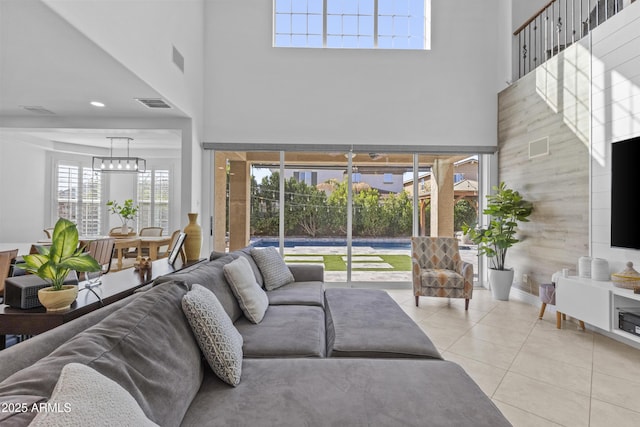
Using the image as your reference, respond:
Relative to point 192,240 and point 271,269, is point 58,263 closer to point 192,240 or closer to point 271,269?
point 192,240

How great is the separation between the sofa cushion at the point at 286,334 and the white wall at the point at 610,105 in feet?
9.89

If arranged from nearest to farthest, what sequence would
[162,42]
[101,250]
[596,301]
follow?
1. [596,301]
2. [162,42]
3. [101,250]

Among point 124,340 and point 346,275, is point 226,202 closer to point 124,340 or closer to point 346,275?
point 346,275

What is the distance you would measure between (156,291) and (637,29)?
14.6 feet

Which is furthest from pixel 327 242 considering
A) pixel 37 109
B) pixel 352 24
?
pixel 37 109

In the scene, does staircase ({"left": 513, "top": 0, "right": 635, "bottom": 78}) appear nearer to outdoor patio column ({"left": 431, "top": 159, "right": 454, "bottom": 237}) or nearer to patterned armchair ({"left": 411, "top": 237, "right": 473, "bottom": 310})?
outdoor patio column ({"left": 431, "top": 159, "right": 454, "bottom": 237})

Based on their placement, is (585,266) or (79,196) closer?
(585,266)

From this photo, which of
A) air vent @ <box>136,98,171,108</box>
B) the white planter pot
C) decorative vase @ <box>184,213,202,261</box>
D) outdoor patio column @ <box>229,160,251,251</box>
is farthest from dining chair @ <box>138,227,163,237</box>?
the white planter pot

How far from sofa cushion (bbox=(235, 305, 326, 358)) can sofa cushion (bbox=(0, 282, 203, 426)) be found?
1.56 feet

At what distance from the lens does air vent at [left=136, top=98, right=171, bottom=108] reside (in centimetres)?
379

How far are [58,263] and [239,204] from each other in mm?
3878

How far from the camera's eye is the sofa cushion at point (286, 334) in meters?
1.78

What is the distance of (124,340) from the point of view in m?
1.04

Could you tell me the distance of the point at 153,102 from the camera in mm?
3904
